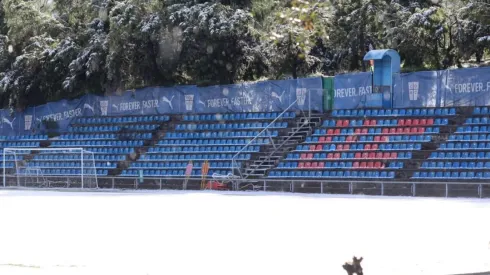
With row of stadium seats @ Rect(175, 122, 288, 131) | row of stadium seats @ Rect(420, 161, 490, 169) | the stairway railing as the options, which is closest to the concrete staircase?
the stairway railing

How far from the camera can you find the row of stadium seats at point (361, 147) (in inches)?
1299

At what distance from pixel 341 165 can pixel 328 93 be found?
16.0ft

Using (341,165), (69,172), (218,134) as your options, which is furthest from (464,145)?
(69,172)

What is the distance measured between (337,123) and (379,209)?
12329 mm

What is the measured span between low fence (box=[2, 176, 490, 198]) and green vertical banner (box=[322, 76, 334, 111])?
535 centimetres

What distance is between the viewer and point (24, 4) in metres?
49.8

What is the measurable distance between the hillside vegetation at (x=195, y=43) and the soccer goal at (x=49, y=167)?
15.4ft

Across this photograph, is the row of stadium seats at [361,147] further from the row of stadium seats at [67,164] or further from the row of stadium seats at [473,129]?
the row of stadium seats at [67,164]

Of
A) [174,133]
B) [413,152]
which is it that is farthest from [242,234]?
[174,133]

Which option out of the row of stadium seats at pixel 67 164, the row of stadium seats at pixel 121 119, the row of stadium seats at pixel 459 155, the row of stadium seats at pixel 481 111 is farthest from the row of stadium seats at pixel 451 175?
the row of stadium seats at pixel 67 164

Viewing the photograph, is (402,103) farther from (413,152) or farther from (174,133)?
(174,133)

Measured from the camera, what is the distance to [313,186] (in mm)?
32844

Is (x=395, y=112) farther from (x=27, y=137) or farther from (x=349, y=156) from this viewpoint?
(x=27, y=137)

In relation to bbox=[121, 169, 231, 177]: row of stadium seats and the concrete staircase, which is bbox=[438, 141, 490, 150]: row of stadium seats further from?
bbox=[121, 169, 231, 177]: row of stadium seats
